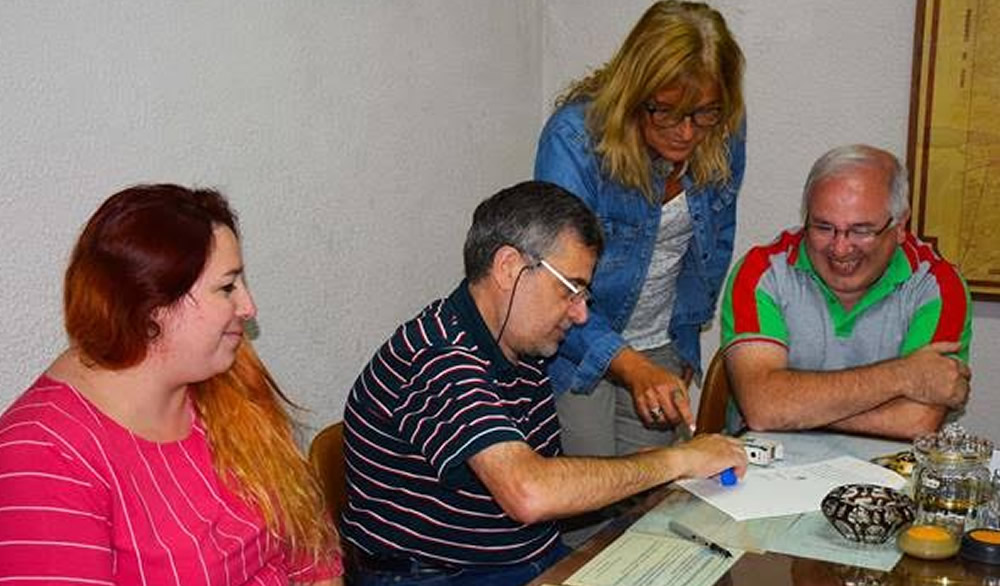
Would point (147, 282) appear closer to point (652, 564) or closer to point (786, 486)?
point (652, 564)

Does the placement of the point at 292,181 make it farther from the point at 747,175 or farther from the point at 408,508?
the point at 747,175

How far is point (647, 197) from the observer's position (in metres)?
2.47

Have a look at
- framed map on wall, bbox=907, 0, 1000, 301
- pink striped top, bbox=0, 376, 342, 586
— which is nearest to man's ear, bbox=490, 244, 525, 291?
pink striped top, bbox=0, 376, 342, 586

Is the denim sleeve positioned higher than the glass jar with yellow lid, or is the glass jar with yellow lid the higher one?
the denim sleeve

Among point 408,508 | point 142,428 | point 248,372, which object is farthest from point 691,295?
point 142,428

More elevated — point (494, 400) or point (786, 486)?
point (494, 400)

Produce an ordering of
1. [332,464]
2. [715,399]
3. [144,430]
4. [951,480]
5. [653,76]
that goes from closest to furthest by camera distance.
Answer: [144,430] → [951,480] → [332,464] → [653,76] → [715,399]

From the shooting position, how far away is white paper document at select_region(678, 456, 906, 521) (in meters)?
1.82

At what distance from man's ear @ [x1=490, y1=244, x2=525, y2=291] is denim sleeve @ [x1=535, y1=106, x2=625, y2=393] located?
50 cm

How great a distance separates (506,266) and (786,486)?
622 millimetres

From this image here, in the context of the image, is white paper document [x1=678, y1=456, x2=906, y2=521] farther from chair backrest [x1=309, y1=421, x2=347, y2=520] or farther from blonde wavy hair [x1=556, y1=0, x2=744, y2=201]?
blonde wavy hair [x1=556, y1=0, x2=744, y2=201]

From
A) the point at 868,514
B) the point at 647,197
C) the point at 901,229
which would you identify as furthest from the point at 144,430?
the point at 901,229

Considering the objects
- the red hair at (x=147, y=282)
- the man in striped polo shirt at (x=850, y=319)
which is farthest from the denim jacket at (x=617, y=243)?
the red hair at (x=147, y=282)

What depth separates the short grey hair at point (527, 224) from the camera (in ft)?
6.09
